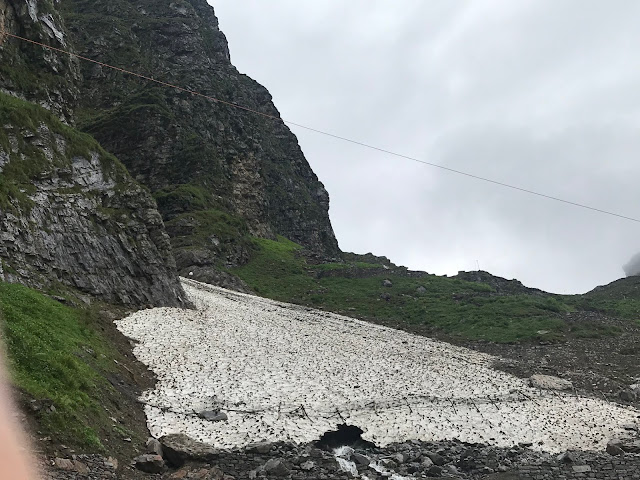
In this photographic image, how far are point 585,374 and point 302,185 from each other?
347 feet

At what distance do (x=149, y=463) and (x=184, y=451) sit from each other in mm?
1638

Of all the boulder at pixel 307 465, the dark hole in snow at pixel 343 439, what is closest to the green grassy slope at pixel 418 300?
the dark hole in snow at pixel 343 439

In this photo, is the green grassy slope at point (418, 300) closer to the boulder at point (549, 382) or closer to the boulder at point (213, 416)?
the boulder at point (549, 382)

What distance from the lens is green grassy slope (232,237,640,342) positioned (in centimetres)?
4684

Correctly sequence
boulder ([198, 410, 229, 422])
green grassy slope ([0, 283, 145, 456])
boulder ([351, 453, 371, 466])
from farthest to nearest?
boulder ([198, 410, 229, 422]), boulder ([351, 453, 371, 466]), green grassy slope ([0, 283, 145, 456])

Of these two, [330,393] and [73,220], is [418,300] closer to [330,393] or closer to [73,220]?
[330,393]

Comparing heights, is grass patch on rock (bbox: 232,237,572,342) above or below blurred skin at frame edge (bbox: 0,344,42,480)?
above

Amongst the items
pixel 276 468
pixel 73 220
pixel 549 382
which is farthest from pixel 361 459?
pixel 73 220

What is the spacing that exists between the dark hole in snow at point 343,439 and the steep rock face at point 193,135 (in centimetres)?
4437

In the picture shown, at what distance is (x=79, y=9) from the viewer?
126 metres

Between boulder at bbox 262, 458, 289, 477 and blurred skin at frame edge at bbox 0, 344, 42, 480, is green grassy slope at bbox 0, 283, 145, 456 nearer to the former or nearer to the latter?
blurred skin at frame edge at bbox 0, 344, 42, 480

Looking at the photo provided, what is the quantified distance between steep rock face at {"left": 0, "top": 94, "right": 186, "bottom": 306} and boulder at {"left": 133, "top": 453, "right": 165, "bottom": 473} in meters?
12.2

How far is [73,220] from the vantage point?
2977cm

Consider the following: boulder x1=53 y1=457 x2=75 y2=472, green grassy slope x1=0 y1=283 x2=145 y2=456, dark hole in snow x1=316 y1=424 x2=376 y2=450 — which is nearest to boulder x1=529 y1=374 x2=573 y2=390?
dark hole in snow x1=316 y1=424 x2=376 y2=450
